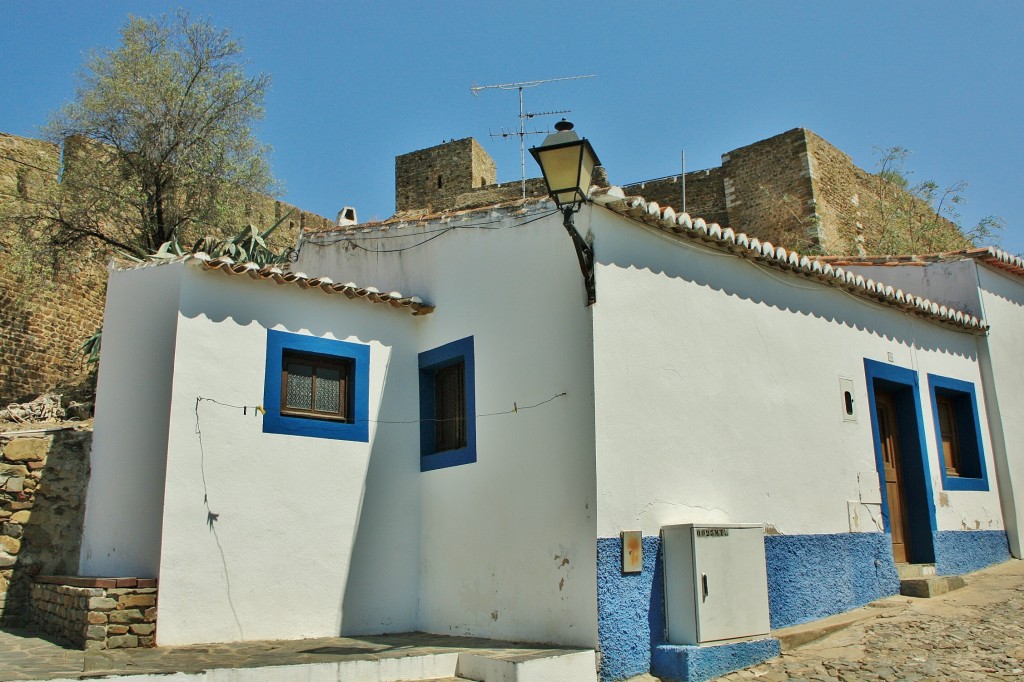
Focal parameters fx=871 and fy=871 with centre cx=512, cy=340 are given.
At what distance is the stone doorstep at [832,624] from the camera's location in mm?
7172

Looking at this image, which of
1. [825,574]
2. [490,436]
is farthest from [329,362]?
[825,574]

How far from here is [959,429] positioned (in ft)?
35.0

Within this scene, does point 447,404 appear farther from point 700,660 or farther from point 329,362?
point 700,660

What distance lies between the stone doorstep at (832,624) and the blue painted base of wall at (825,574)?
0.06m

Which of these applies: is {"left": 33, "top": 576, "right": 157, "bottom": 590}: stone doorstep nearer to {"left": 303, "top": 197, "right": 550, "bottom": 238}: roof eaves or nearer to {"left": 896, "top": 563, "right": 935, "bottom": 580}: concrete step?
{"left": 303, "top": 197, "right": 550, "bottom": 238}: roof eaves

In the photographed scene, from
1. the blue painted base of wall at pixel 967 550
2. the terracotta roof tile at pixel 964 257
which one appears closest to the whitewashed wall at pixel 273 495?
the blue painted base of wall at pixel 967 550

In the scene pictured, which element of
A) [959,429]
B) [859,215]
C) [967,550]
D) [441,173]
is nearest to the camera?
[967,550]

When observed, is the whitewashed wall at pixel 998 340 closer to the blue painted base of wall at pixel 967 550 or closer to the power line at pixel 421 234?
the blue painted base of wall at pixel 967 550

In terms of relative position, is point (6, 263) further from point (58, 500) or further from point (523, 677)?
point (523, 677)

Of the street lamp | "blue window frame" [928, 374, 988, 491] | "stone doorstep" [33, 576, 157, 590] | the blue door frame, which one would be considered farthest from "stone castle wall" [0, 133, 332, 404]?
"blue window frame" [928, 374, 988, 491]

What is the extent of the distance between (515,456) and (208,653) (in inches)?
107

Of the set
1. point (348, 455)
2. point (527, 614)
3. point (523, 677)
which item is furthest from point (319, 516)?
point (523, 677)

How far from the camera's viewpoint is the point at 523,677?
5.73m

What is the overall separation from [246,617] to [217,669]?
154cm
